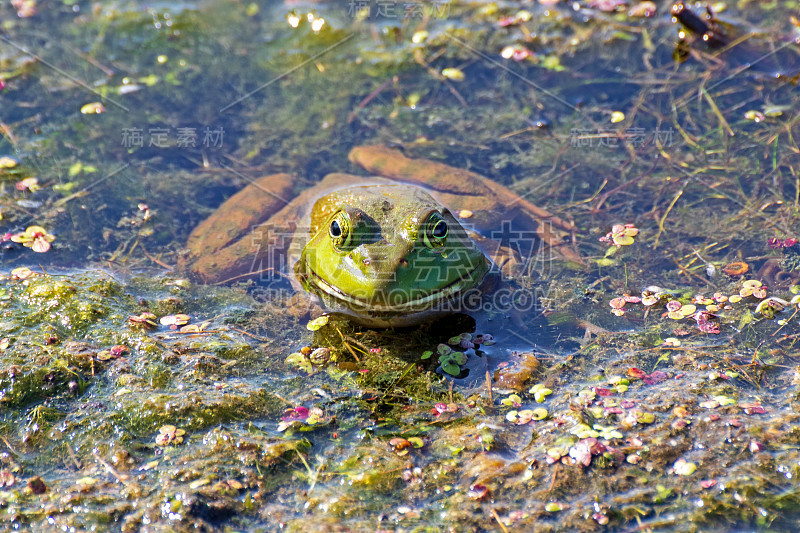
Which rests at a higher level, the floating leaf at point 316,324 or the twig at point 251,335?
the floating leaf at point 316,324

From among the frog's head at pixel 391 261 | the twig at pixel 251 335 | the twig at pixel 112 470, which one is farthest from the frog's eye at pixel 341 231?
the twig at pixel 112 470

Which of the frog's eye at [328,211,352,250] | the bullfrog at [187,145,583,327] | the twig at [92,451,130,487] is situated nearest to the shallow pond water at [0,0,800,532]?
the twig at [92,451,130,487]

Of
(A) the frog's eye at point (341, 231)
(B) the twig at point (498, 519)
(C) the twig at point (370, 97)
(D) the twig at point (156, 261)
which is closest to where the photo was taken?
(B) the twig at point (498, 519)

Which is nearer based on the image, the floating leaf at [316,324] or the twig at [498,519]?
the twig at [498,519]

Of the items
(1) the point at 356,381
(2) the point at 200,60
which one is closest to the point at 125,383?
(1) the point at 356,381

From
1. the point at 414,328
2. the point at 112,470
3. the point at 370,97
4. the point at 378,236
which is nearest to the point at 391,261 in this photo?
the point at 378,236

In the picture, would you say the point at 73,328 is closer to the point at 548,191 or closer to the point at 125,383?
the point at 125,383

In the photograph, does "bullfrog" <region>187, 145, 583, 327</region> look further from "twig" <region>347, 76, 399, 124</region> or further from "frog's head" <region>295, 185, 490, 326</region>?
"twig" <region>347, 76, 399, 124</region>

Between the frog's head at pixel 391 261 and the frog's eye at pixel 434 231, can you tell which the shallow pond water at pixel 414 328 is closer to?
the frog's head at pixel 391 261
